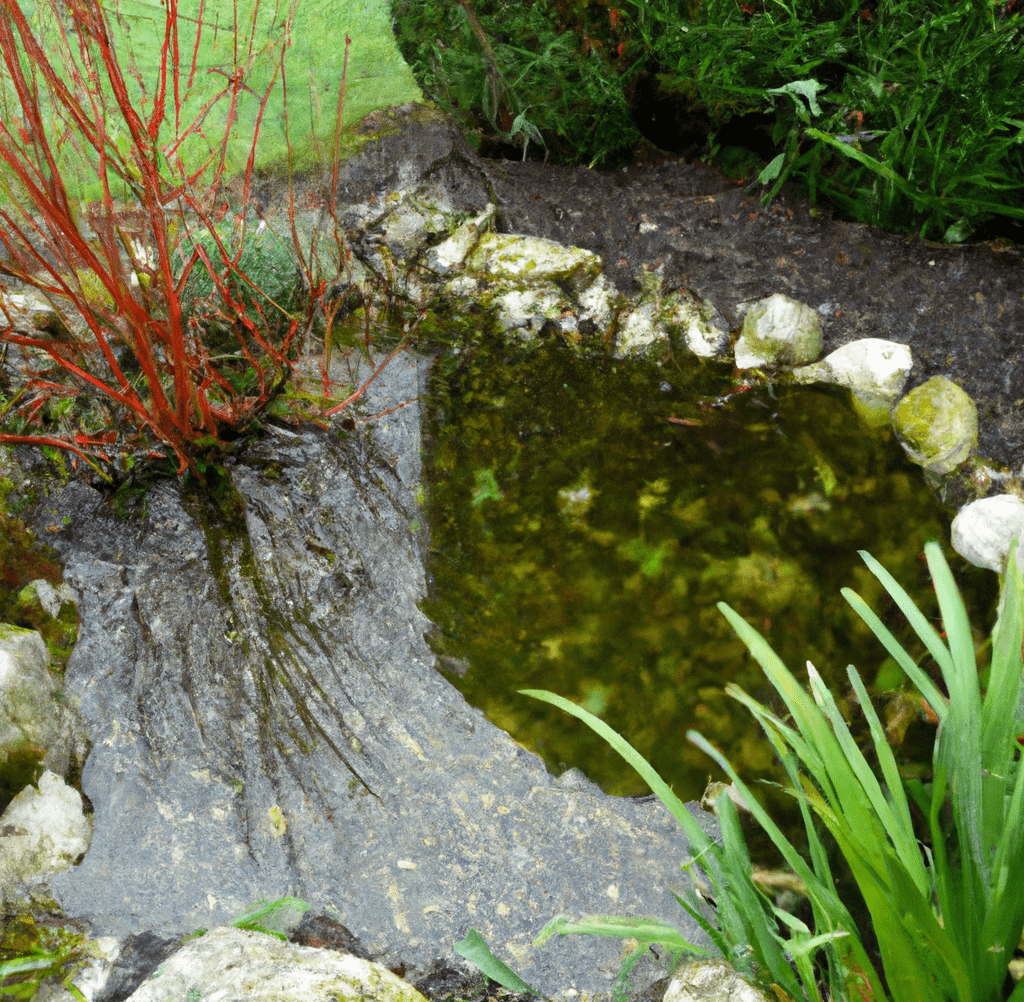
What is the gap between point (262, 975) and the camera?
45.9 inches

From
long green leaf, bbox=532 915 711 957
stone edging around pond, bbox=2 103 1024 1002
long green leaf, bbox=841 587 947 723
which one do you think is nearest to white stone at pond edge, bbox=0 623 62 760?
long green leaf, bbox=532 915 711 957

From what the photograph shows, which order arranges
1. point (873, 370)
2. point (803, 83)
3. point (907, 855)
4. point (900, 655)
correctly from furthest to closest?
point (873, 370), point (803, 83), point (900, 655), point (907, 855)

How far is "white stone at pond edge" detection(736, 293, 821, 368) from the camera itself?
1.93 metres

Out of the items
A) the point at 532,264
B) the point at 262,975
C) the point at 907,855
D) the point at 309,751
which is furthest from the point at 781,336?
the point at 262,975

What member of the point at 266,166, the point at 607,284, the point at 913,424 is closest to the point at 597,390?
the point at 607,284

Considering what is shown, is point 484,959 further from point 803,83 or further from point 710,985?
point 803,83

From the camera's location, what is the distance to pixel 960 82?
173cm

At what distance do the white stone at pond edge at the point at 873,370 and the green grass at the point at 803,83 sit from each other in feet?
1.37

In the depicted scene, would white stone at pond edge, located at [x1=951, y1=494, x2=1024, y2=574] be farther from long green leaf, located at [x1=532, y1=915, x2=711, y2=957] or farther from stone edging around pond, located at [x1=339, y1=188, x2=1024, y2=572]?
long green leaf, located at [x1=532, y1=915, x2=711, y2=957]

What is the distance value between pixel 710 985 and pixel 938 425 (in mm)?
1443

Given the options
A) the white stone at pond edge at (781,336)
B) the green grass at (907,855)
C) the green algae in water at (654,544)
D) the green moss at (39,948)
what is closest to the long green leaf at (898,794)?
the green grass at (907,855)

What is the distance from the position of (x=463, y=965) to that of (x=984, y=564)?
4.97 ft

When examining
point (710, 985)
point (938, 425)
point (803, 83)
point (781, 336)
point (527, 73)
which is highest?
point (527, 73)

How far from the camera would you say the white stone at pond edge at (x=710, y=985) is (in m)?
1.16
